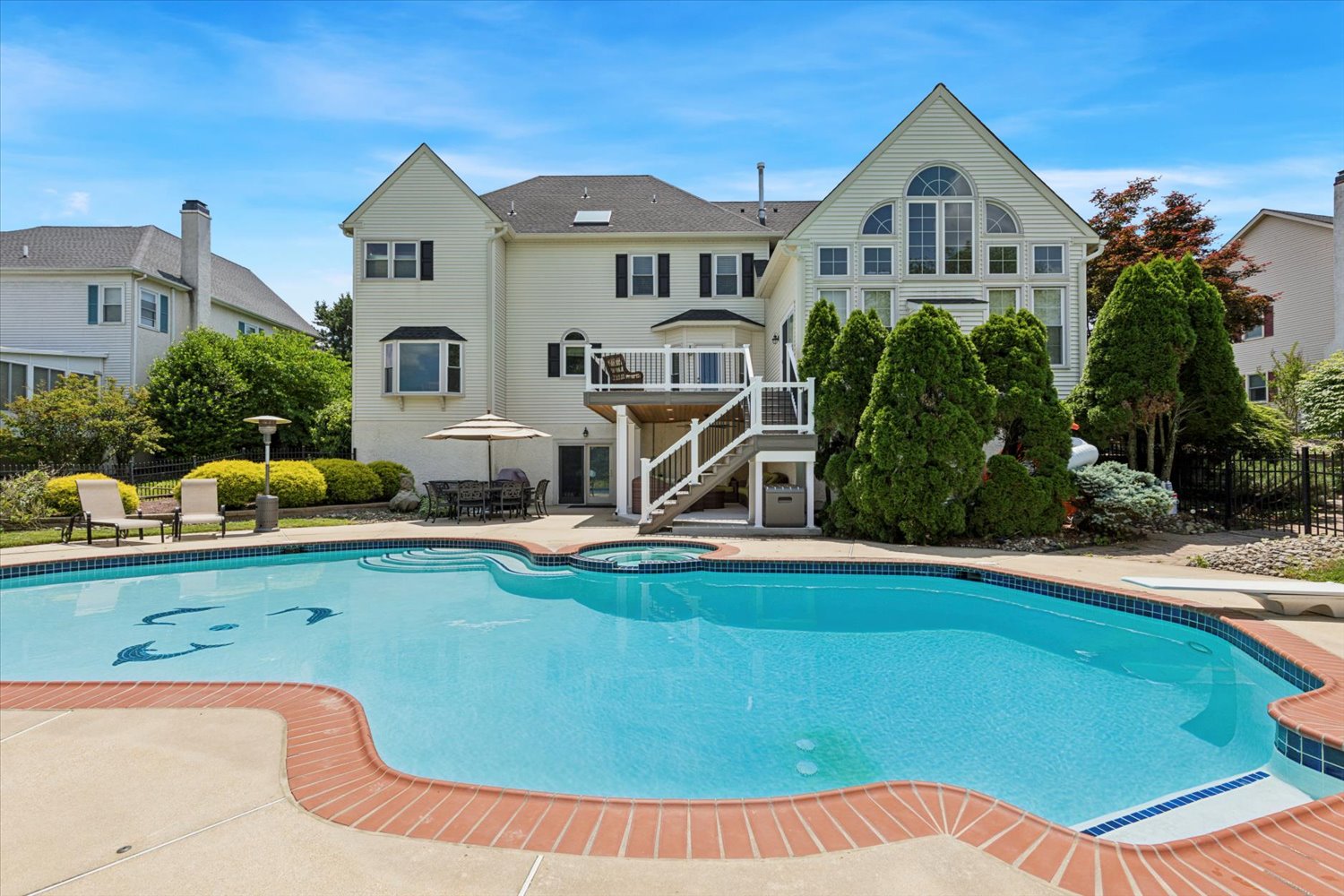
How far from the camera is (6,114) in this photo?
1155 centimetres

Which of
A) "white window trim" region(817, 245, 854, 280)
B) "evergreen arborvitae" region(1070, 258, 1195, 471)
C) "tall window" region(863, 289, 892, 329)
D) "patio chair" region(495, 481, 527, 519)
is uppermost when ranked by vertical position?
"white window trim" region(817, 245, 854, 280)

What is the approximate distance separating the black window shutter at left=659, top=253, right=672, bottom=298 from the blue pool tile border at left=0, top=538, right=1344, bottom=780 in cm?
1161

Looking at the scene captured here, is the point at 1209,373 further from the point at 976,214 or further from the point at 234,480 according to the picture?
the point at 234,480

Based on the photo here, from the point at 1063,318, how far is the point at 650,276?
1194 cm

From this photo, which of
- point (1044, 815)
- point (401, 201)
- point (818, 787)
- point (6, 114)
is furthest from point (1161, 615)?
point (401, 201)

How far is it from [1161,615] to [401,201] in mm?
21847

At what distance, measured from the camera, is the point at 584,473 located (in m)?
22.2

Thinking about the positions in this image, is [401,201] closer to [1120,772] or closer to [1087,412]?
[1087,412]

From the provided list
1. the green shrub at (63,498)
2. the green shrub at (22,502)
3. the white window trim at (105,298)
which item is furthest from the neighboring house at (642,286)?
the white window trim at (105,298)

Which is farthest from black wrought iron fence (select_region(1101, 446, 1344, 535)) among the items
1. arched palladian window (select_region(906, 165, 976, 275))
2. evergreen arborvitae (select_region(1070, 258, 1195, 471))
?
arched palladian window (select_region(906, 165, 976, 275))

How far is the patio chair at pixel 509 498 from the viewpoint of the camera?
1748 cm

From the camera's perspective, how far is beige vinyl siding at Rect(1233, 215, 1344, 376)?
23.0 m

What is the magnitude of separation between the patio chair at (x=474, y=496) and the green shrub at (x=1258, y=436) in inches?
657

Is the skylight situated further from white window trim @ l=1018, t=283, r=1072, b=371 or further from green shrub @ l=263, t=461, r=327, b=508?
white window trim @ l=1018, t=283, r=1072, b=371
